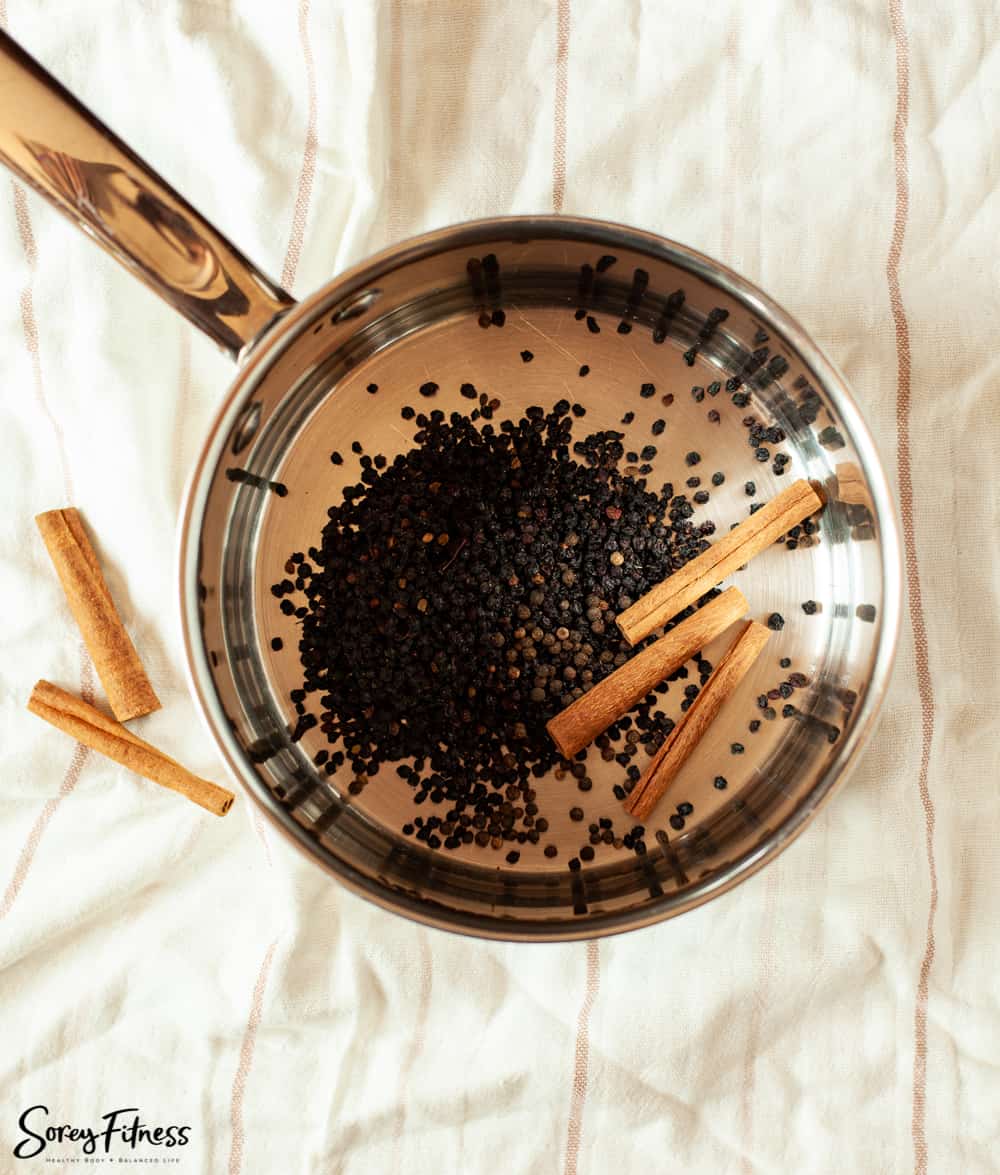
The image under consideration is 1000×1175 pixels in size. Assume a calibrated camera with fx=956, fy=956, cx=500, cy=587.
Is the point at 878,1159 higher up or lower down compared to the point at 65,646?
lower down

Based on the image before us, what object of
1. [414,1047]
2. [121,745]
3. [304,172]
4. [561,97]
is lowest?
[414,1047]

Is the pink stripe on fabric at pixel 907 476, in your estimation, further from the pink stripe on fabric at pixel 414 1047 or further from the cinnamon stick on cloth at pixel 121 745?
the cinnamon stick on cloth at pixel 121 745

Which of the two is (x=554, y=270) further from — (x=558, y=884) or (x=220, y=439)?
(x=558, y=884)

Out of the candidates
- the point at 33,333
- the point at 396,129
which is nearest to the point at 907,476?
the point at 396,129

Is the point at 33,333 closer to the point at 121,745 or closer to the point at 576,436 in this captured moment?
the point at 121,745

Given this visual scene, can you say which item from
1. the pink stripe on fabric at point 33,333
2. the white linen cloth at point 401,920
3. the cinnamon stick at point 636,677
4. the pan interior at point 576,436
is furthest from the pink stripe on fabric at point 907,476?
the pink stripe on fabric at point 33,333

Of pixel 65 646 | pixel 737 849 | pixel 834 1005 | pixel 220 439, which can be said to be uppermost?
pixel 220 439

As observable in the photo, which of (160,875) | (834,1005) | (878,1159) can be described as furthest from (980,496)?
(160,875)
